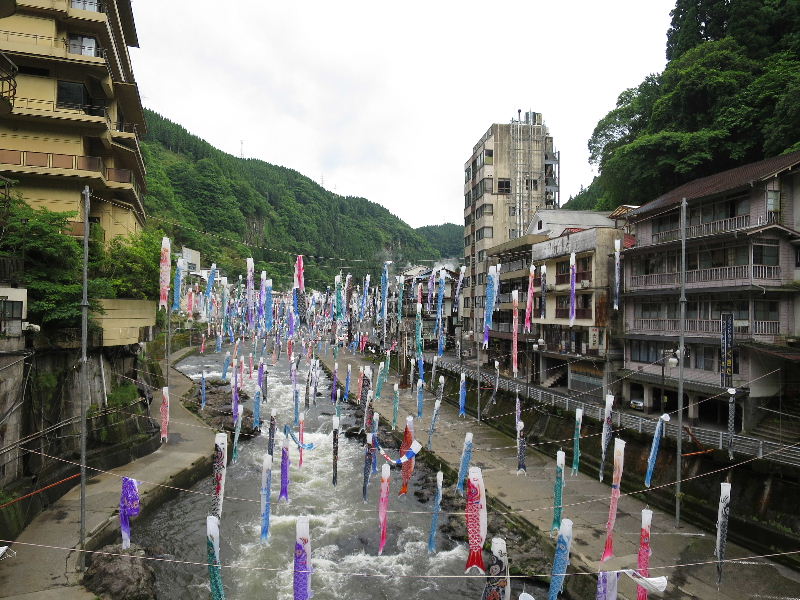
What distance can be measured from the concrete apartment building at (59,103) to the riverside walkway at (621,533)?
2454cm

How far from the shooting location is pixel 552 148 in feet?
172

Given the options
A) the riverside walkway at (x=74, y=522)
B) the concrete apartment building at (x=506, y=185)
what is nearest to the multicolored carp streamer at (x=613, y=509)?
the riverside walkway at (x=74, y=522)

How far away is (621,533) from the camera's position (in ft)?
56.6

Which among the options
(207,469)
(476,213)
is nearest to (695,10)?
(476,213)

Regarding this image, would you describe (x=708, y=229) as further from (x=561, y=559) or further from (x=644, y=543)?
(x=561, y=559)

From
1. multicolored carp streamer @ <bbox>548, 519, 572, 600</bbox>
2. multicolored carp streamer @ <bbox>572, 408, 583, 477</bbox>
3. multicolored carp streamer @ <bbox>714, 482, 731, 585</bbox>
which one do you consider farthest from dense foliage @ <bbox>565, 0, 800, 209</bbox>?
multicolored carp streamer @ <bbox>548, 519, 572, 600</bbox>

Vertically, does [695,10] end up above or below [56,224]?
above

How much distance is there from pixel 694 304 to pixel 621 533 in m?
12.9

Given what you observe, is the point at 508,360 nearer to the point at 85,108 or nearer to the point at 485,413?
the point at 485,413

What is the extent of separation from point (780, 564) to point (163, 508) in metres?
23.3

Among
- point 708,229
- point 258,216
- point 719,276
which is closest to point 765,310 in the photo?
point 719,276

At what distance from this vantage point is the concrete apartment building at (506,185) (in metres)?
49.8

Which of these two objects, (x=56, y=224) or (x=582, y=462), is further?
(x=582, y=462)

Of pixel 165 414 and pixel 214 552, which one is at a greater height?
pixel 214 552
